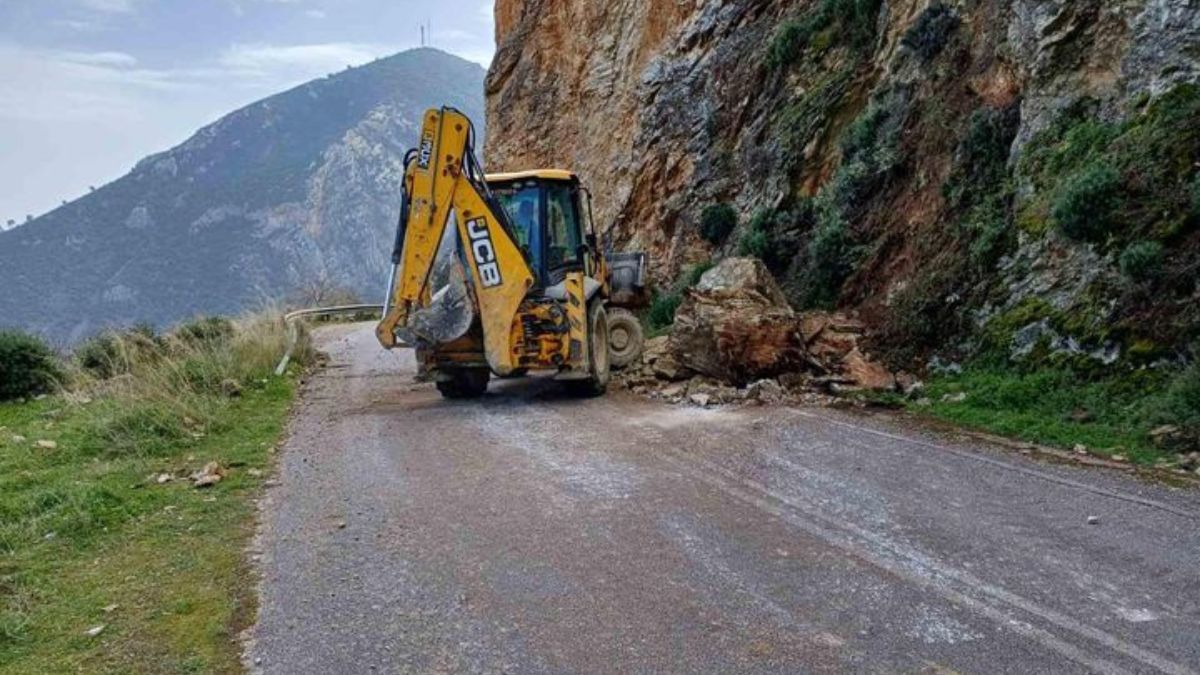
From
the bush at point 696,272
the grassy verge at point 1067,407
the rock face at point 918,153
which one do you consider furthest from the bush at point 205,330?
the grassy verge at point 1067,407

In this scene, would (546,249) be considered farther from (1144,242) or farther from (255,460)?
(1144,242)

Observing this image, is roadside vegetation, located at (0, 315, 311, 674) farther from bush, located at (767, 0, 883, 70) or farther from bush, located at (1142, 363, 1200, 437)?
bush, located at (767, 0, 883, 70)

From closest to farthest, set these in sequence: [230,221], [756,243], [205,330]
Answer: [756,243], [205,330], [230,221]

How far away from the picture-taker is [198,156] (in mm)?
128375

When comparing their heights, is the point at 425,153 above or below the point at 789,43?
below

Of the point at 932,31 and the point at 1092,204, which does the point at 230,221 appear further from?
the point at 1092,204

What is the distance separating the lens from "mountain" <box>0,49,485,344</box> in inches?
3438

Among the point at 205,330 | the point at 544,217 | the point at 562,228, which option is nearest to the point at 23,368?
the point at 205,330

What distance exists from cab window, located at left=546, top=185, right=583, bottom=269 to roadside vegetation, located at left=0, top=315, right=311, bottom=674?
4182 millimetres

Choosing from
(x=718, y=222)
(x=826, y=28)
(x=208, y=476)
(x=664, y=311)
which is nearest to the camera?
(x=208, y=476)

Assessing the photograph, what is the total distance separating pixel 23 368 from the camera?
47.6 ft

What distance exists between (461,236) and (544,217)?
4.54 feet

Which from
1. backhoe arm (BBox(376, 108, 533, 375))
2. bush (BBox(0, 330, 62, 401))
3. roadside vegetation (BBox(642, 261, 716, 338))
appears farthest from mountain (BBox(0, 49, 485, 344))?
backhoe arm (BBox(376, 108, 533, 375))

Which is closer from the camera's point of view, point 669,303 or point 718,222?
point 669,303
